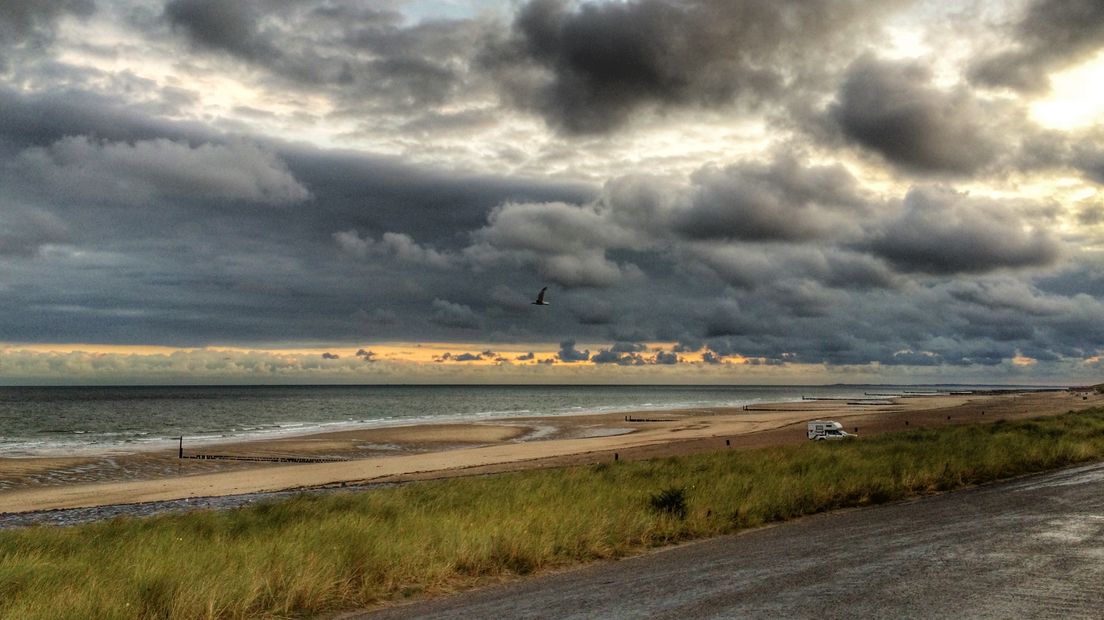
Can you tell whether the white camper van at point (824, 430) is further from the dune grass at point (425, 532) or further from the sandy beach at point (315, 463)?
the dune grass at point (425, 532)

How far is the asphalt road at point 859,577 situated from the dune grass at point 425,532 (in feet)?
3.30

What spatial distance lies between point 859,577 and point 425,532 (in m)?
7.40

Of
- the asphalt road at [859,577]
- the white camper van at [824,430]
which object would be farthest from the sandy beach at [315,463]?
the asphalt road at [859,577]

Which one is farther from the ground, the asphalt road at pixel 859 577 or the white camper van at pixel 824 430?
the asphalt road at pixel 859 577

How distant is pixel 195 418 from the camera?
102m

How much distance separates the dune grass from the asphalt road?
3.30 feet

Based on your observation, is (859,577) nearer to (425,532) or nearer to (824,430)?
(425,532)

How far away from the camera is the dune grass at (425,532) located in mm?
10008

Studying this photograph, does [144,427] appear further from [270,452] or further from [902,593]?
[902,593]

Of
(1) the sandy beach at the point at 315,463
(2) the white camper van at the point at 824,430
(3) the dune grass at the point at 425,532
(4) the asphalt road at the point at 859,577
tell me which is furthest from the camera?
(2) the white camper van at the point at 824,430

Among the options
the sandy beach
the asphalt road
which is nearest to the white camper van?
the sandy beach

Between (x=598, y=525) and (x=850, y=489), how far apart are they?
25.9 feet

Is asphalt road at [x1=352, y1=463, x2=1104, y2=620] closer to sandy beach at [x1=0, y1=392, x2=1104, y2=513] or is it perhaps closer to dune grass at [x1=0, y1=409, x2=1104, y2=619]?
dune grass at [x1=0, y1=409, x2=1104, y2=619]

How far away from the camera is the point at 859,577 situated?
987 cm
